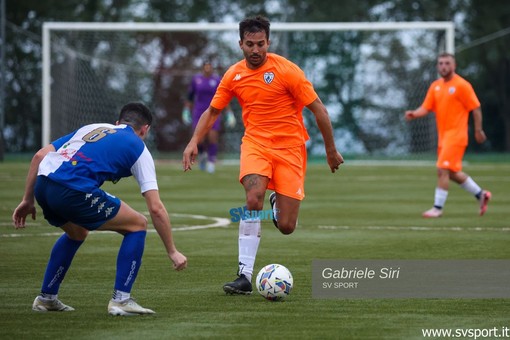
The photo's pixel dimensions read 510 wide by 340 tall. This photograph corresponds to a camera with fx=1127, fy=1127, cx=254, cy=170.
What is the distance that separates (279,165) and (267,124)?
0.37 meters

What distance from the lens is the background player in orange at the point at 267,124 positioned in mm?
9336

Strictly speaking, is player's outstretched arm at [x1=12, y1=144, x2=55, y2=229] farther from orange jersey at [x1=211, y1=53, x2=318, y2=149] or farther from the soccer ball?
orange jersey at [x1=211, y1=53, x2=318, y2=149]

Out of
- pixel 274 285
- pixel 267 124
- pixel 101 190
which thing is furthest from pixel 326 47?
pixel 101 190

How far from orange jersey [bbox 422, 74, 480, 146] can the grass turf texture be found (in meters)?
1.20

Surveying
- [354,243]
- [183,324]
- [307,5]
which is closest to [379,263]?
[354,243]

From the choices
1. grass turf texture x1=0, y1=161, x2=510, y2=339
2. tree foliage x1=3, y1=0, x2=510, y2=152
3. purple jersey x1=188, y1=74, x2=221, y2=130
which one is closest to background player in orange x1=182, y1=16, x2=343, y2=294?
grass turf texture x1=0, y1=161, x2=510, y2=339

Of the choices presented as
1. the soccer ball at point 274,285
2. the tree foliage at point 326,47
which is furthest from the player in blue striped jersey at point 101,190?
the tree foliage at point 326,47

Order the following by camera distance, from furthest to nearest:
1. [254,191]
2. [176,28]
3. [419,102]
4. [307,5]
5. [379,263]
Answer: [307,5] → [419,102] → [176,28] → [379,263] → [254,191]

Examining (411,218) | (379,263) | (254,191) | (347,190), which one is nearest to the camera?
(254,191)

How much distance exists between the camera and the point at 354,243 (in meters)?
12.6

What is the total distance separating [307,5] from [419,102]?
53.0ft

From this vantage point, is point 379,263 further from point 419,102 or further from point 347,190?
point 419,102

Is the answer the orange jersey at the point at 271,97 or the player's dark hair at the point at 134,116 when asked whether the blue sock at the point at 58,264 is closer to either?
the player's dark hair at the point at 134,116

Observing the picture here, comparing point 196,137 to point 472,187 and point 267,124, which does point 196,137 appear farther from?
point 472,187
